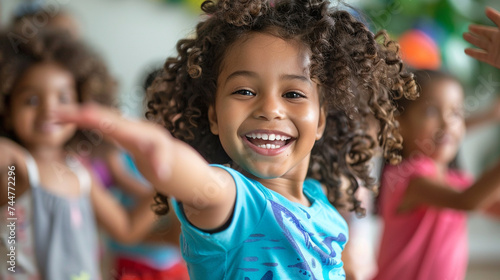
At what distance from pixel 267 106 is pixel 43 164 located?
617 millimetres

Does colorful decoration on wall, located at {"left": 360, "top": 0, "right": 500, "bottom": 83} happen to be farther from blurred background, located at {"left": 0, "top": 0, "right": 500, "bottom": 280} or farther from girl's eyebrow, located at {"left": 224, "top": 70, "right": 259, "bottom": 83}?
girl's eyebrow, located at {"left": 224, "top": 70, "right": 259, "bottom": 83}

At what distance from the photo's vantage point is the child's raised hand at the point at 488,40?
29.2 inches

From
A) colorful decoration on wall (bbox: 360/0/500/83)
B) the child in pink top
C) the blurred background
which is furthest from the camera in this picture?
colorful decoration on wall (bbox: 360/0/500/83)

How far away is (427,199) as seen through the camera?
1.17 m

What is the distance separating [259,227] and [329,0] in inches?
10.2

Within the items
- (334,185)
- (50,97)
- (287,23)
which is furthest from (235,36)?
(50,97)

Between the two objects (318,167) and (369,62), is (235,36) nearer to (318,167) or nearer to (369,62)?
(369,62)

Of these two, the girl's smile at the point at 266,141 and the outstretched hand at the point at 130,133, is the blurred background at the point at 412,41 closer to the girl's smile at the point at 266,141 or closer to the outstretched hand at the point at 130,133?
the girl's smile at the point at 266,141

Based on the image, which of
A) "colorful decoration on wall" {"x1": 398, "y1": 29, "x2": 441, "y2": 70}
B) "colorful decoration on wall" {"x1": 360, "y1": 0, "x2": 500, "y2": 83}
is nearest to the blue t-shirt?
"colorful decoration on wall" {"x1": 398, "y1": 29, "x2": 441, "y2": 70}

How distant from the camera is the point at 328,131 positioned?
765 millimetres

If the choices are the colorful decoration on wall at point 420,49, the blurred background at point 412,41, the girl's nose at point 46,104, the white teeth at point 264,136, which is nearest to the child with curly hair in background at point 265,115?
the white teeth at point 264,136

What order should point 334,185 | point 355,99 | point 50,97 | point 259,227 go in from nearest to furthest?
point 259,227 → point 355,99 → point 334,185 → point 50,97

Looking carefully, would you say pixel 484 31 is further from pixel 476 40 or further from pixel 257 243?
pixel 257 243

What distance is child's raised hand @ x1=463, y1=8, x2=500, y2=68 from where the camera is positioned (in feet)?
2.43
